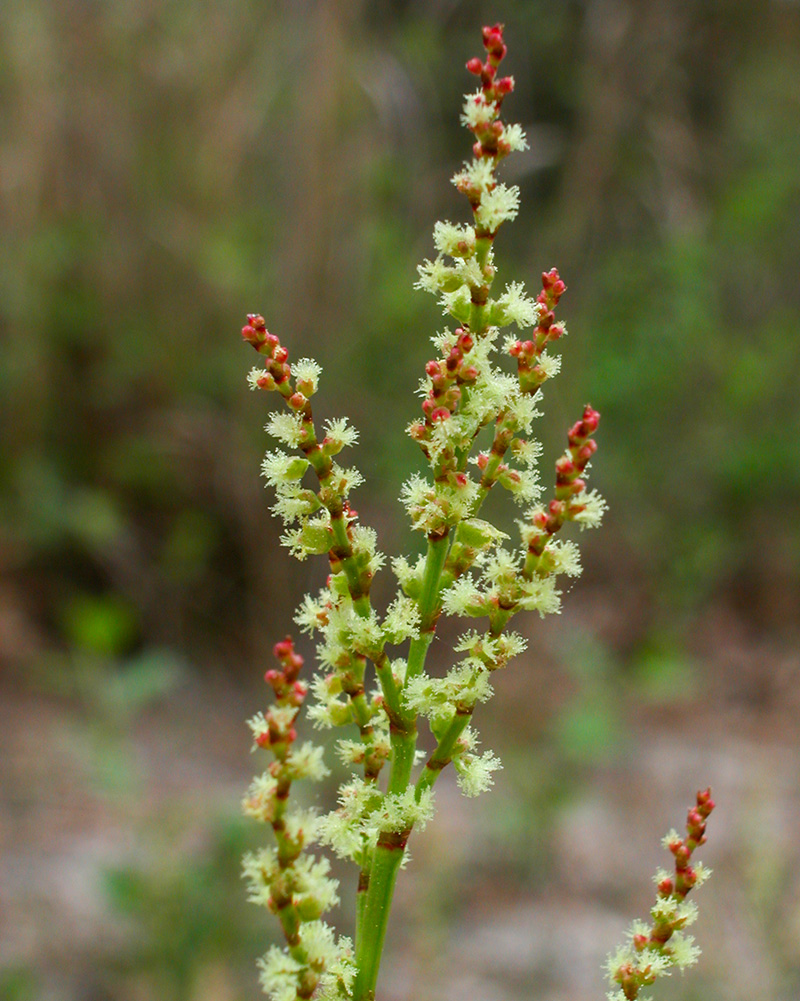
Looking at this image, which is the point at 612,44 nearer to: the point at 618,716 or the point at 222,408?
the point at 222,408

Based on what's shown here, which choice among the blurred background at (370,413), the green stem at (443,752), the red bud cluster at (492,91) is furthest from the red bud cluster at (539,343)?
the blurred background at (370,413)

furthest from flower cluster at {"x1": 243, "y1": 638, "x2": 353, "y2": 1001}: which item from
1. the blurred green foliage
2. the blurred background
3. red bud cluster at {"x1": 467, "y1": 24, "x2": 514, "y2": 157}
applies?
the blurred green foliage

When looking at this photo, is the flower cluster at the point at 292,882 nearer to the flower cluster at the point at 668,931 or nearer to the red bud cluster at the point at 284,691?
the red bud cluster at the point at 284,691

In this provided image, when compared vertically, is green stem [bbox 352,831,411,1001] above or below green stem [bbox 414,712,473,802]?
below

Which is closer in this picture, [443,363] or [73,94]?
[443,363]

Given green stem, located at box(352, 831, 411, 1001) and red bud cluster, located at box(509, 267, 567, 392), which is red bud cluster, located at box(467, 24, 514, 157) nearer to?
red bud cluster, located at box(509, 267, 567, 392)

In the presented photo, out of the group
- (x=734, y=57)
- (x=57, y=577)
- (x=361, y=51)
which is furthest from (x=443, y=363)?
(x=734, y=57)

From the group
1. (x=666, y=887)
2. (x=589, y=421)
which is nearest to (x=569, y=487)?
(x=589, y=421)
